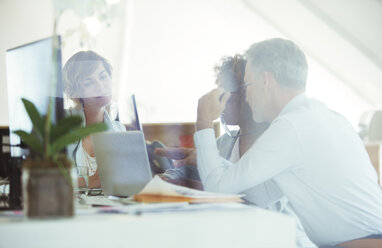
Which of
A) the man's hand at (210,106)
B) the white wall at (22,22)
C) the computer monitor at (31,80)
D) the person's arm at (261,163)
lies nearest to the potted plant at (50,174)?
the computer monitor at (31,80)

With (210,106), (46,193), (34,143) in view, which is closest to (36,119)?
(34,143)

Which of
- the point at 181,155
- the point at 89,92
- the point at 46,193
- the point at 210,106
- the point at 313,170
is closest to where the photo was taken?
the point at 46,193

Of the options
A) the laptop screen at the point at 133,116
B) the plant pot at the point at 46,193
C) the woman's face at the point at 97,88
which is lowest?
the plant pot at the point at 46,193

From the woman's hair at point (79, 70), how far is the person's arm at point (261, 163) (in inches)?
36.7

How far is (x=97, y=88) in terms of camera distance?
7.41ft

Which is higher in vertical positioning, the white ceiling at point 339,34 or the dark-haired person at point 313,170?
the white ceiling at point 339,34

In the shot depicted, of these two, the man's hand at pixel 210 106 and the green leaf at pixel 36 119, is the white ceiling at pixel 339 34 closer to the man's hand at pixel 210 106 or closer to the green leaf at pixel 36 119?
the man's hand at pixel 210 106

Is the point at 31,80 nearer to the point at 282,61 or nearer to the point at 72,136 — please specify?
the point at 72,136

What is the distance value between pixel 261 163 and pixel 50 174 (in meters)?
0.66

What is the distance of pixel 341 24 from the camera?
4.18 metres

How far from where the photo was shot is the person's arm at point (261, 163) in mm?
1386

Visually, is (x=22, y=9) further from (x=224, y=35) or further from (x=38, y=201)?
(x=38, y=201)

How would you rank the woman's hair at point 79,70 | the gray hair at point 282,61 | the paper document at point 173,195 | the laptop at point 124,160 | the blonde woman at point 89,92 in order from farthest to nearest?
the woman's hair at point 79,70 < the blonde woman at point 89,92 < the gray hair at point 282,61 < the laptop at point 124,160 < the paper document at point 173,195

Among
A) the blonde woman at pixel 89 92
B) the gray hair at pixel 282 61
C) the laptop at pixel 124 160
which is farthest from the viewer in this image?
the blonde woman at pixel 89 92
